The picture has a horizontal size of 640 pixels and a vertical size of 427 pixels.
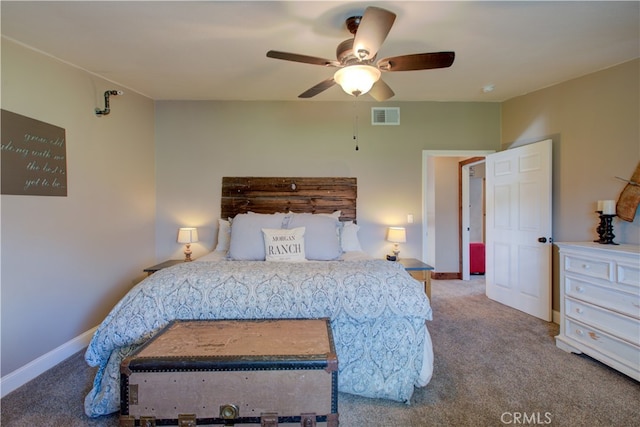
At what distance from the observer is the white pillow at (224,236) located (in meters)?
Answer: 3.32

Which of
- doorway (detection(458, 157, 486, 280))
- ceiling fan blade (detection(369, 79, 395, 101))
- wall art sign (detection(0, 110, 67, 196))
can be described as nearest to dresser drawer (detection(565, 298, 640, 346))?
ceiling fan blade (detection(369, 79, 395, 101))

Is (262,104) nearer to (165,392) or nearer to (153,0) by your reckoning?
(153,0)

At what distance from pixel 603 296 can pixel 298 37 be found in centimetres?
311

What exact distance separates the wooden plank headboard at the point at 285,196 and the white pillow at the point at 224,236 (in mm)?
230

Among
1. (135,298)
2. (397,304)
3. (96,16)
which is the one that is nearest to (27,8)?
(96,16)

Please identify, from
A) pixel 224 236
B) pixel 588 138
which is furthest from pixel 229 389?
pixel 588 138

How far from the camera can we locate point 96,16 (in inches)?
76.7

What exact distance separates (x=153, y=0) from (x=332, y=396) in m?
2.54

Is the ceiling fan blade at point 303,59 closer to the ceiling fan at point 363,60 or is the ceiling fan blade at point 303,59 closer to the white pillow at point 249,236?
the ceiling fan at point 363,60

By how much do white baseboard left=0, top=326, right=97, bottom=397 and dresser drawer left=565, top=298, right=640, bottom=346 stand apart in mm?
4312

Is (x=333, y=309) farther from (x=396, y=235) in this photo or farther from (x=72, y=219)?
(x=72, y=219)

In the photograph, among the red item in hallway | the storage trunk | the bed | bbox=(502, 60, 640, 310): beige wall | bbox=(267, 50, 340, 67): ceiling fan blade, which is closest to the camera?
the storage trunk

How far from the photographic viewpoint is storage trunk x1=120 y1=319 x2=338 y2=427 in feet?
4.29

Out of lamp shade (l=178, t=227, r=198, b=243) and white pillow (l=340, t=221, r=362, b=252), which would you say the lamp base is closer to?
lamp shade (l=178, t=227, r=198, b=243)
